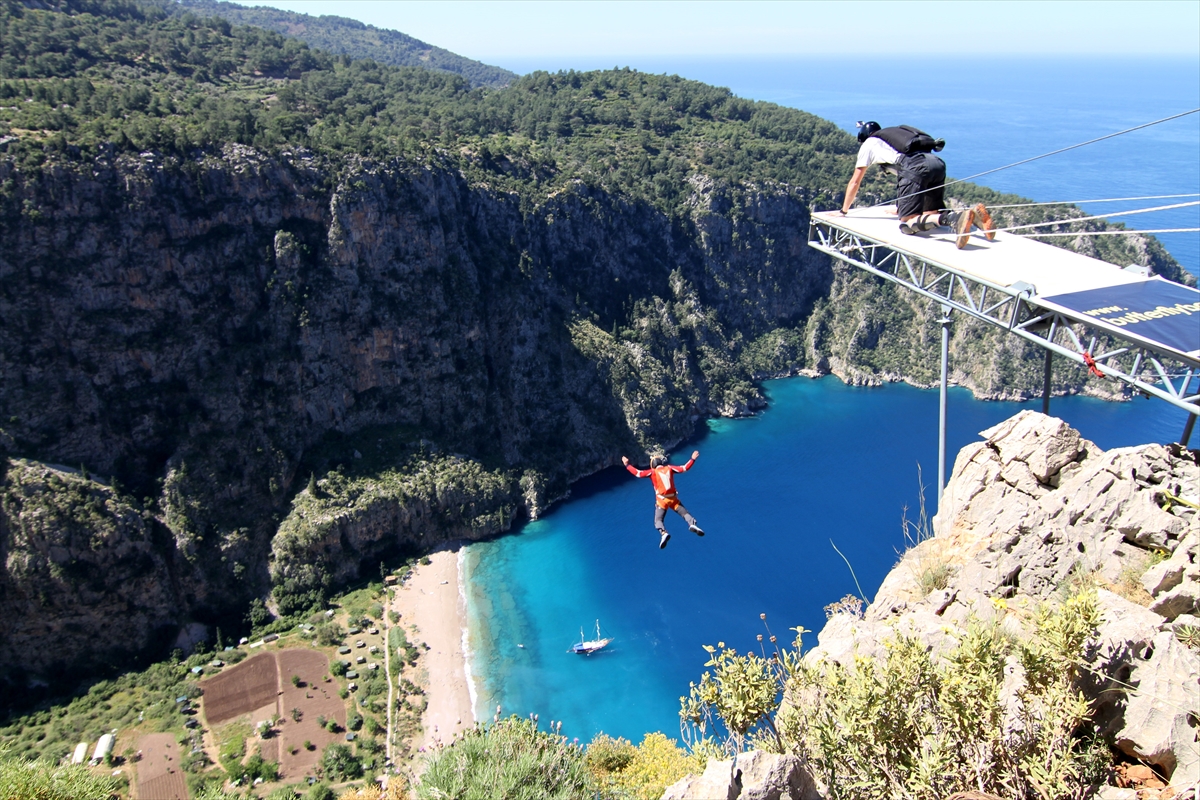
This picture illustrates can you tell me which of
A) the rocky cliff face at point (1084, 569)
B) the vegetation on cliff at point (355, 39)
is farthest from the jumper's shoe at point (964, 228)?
the vegetation on cliff at point (355, 39)

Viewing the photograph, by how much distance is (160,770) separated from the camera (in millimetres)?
32438

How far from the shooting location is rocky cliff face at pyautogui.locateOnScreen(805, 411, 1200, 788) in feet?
29.7

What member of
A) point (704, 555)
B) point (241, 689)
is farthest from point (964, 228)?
point (241, 689)

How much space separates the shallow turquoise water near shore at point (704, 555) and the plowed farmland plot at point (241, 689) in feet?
36.1

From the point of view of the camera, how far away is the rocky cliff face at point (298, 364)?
137ft

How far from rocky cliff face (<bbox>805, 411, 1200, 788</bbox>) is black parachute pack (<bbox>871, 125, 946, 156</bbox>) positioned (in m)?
6.59

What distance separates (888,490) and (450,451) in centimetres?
3351

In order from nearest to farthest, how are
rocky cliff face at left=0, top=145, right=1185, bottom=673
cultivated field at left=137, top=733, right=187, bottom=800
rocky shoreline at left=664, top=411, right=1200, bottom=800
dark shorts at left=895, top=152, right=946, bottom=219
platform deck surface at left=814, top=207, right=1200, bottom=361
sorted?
rocky shoreline at left=664, top=411, right=1200, bottom=800 → platform deck surface at left=814, top=207, right=1200, bottom=361 → dark shorts at left=895, top=152, right=946, bottom=219 → cultivated field at left=137, top=733, right=187, bottom=800 → rocky cliff face at left=0, top=145, right=1185, bottom=673

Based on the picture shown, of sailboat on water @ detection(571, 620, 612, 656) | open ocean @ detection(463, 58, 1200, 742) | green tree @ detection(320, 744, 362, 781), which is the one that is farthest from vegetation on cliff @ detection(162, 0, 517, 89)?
green tree @ detection(320, 744, 362, 781)

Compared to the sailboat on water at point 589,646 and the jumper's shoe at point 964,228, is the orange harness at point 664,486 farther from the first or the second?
the sailboat on water at point 589,646

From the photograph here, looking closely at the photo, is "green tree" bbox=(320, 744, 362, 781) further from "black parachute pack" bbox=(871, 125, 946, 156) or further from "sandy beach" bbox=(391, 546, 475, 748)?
"black parachute pack" bbox=(871, 125, 946, 156)

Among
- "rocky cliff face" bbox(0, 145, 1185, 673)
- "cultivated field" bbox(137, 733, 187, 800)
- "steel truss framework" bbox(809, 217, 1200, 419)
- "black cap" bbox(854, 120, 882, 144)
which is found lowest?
"cultivated field" bbox(137, 733, 187, 800)

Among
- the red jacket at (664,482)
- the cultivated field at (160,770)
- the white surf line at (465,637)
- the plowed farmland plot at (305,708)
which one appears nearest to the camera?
the red jacket at (664,482)

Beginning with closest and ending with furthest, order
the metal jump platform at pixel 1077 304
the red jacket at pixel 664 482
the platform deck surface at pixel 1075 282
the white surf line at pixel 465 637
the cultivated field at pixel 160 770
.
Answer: the metal jump platform at pixel 1077 304 < the platform deck surface at pixel 1075 282 < the red jacket at pixel 664 482 < the cultivated field at pixel 160 770 < the white surf line at pixel 465 637
